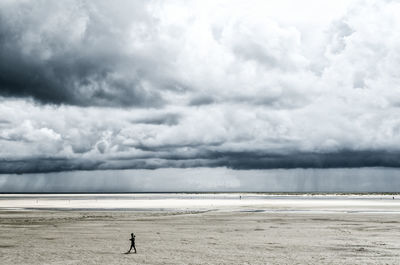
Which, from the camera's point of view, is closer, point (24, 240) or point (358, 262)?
point (358, 262)

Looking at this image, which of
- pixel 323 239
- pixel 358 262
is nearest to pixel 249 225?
pixel 323 239

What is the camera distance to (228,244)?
1217 inches

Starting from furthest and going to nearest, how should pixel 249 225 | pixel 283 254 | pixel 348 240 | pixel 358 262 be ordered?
pixel 249 225 → pixel 348 240 → pixel 283 254 → pixel 358 262

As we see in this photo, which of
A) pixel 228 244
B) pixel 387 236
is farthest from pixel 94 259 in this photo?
pixel 387 236

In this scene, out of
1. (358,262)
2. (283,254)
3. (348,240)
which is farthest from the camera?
(348,240)

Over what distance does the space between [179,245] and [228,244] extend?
350 cm

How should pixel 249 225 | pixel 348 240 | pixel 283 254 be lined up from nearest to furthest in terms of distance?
1. pixel 283 254
2. pixel 348 240
3. pixel 249 225

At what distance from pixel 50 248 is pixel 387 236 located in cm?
2536

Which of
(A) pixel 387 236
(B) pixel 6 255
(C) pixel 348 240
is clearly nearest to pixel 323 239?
(C) pixel 348 240

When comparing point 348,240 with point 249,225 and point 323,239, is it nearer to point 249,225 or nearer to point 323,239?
point 323,239

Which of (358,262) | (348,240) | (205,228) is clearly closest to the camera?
(358,262)

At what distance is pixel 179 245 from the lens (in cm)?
3044

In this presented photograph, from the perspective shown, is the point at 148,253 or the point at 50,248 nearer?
the point at 148,253

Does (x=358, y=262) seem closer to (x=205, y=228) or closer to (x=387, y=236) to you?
(x=387, y=236)
